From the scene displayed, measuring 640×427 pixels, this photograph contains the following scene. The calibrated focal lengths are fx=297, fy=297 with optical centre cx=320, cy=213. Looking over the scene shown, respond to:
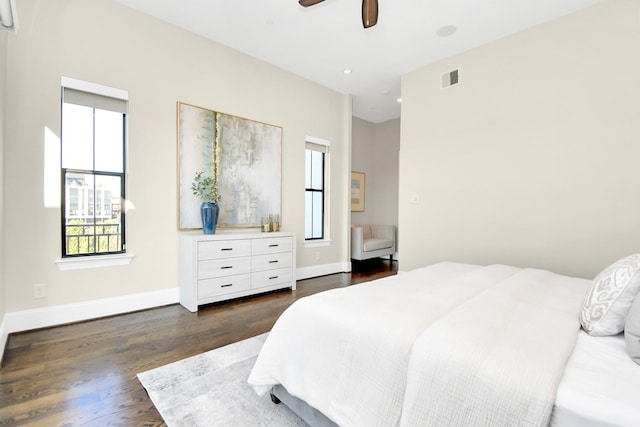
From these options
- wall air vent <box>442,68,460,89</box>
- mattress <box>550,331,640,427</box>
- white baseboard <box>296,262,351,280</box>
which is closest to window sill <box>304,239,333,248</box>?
white baseboard <box>296,262,351,280</box>

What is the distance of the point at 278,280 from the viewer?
3.82 meters

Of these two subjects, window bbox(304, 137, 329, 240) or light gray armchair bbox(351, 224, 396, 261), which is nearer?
window bbox(304, 137, 329, 240)

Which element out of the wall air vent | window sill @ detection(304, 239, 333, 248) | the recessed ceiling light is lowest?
window sill @ detection(304, 239, 333, 248)

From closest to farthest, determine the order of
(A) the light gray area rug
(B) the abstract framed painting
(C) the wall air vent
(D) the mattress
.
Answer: (D) the mattress → (A) the light gray area rug → (C) the wall air vent → (B) the abstract framed painting

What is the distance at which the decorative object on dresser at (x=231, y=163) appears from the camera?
3379 mm

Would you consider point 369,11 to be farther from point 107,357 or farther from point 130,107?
point 107,357

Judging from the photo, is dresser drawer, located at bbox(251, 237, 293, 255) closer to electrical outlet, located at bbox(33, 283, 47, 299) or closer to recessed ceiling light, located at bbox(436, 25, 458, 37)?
electrical outlet, located at bbox(33, 283, 47, 299)

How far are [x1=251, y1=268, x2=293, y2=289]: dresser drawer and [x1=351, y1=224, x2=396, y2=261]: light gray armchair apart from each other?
1.91m

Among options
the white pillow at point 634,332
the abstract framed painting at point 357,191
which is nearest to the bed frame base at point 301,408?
the white pillow at point 634,332

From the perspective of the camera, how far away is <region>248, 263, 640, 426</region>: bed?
2.79 feet

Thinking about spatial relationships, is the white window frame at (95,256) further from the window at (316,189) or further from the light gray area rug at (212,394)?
the window at (316,189)

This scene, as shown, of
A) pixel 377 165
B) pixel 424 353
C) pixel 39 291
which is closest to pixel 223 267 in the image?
pixel 39 291

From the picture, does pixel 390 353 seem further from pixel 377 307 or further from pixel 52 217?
pixel 52 217

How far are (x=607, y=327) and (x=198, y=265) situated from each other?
3.11 meters
